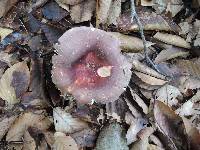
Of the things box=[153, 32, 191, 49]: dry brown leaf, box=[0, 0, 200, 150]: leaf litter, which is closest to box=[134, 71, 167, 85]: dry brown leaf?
box=[0, 0, 200, 150]: leaf litter

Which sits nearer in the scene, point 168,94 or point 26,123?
point 26,123

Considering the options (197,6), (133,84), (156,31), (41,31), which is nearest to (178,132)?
(133,84)

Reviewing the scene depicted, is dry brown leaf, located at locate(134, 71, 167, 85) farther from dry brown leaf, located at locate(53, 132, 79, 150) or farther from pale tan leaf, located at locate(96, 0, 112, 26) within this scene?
dry brown leaf, located at locate(53, 132, 79, 150)

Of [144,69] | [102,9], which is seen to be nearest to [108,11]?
[102,9]

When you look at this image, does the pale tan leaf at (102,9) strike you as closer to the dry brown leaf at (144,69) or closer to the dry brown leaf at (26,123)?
the dry brown leaf at (144,69)

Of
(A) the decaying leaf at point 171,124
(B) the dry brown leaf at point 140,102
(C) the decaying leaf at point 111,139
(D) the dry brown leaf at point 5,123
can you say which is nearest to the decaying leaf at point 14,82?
(D) the dry brown leaf at point 5,123

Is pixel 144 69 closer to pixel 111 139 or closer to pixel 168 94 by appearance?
pixel 168 94

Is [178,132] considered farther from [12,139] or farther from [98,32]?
[12,139]
